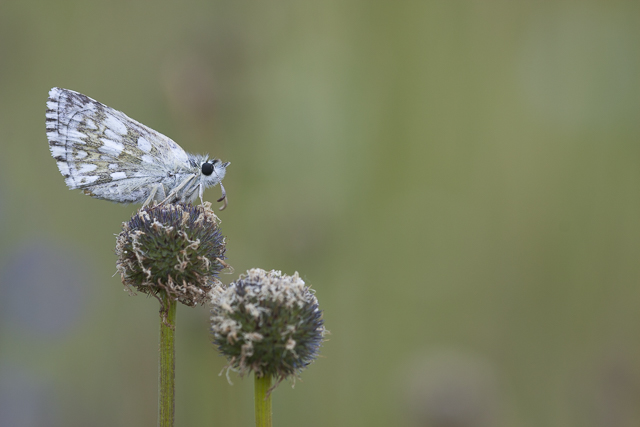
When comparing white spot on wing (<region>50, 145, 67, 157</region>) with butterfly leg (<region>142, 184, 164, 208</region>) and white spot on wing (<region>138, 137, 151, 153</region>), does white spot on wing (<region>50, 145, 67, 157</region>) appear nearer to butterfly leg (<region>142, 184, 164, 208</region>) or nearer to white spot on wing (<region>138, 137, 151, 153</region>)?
white spot on wing (<region>138, 137, 151, 153</region>)

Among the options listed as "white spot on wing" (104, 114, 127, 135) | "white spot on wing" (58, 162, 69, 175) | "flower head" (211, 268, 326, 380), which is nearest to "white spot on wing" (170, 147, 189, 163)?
"white spot on wing" (104, 114, 127, 135)

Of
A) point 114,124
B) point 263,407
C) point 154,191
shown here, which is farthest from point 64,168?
point 263,407

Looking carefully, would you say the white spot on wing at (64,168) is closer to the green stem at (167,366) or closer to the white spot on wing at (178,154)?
the white spot on wing at (178,154)

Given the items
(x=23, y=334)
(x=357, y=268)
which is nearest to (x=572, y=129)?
(x=357, y=268)

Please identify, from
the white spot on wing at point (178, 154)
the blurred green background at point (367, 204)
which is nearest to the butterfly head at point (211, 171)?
the white spot on wing at point (178, 154)

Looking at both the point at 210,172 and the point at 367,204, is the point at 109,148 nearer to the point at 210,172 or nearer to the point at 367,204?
the point at 210,172

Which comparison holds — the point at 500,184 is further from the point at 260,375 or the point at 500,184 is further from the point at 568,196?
the point at 260,375
